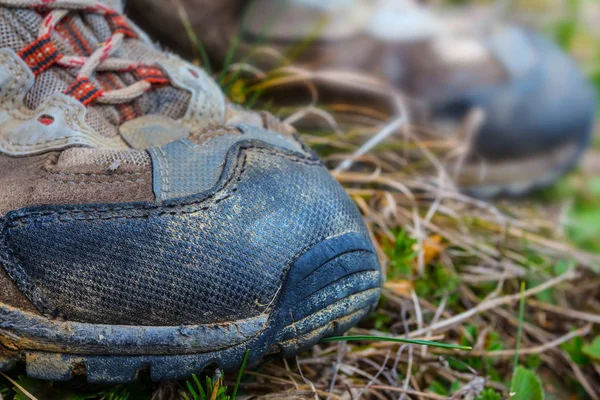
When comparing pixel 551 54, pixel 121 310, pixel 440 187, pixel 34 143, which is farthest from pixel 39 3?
pixel 551 54

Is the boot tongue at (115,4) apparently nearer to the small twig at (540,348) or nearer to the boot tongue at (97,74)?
the boot tongue at (97,74)

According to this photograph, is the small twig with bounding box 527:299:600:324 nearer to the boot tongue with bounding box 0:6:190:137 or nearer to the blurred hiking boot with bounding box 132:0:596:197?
the blurred hiking boot with bounding box 132:0:596:197

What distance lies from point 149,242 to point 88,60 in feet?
1.21

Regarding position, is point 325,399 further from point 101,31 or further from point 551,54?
point 551,54

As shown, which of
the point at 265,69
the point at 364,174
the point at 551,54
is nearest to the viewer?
the point at 364,174

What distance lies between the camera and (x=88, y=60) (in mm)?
998

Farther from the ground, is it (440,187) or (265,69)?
(265,69)

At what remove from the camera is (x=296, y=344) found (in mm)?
881

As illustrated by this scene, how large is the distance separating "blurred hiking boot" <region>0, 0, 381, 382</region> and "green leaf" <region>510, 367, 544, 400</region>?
350 mm

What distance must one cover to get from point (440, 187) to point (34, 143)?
0.95 metres

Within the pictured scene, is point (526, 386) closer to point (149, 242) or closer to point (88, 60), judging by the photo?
point (149, 242)

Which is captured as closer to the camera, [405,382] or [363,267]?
[363,267]

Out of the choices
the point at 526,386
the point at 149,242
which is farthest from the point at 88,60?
the point at 526,386

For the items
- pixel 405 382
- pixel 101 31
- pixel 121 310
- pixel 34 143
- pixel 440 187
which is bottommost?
pixel 405 382
